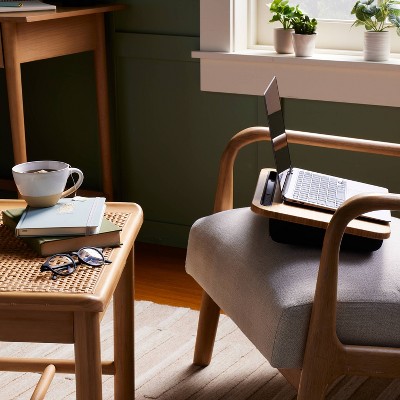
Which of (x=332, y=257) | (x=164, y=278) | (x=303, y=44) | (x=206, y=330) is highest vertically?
(x=303, y=44)

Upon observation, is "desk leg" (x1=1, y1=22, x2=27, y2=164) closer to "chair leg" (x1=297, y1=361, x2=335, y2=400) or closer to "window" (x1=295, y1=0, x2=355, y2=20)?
"window" (x1=295, y1=0, x2=355, y2=20)

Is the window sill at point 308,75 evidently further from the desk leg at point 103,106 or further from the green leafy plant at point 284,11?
the desk leg at point 103,106

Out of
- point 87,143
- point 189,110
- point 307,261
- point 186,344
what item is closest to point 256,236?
point 307,261

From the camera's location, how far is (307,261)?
162cm

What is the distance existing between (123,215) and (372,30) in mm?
1230

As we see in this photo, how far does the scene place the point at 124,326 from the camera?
1.75 meters

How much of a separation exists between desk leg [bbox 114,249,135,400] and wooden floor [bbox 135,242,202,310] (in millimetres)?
695

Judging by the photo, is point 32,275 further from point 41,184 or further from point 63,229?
point 41,184

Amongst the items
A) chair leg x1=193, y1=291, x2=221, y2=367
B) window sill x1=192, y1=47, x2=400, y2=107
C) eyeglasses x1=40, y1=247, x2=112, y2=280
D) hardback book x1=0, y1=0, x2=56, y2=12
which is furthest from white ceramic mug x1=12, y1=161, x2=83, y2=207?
window sill x1=192, y1=47, x2=400, y2=107

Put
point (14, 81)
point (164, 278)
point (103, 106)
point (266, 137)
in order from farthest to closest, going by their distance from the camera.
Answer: point (103, 106)
point (164, 278)
point (14, 81)
point (266, 137)

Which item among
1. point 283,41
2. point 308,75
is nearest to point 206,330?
point 308,75

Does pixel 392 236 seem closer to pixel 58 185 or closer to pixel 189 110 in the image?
pixel 58 185

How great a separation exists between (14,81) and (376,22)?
1.11 meters

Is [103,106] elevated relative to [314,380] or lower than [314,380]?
elevated
